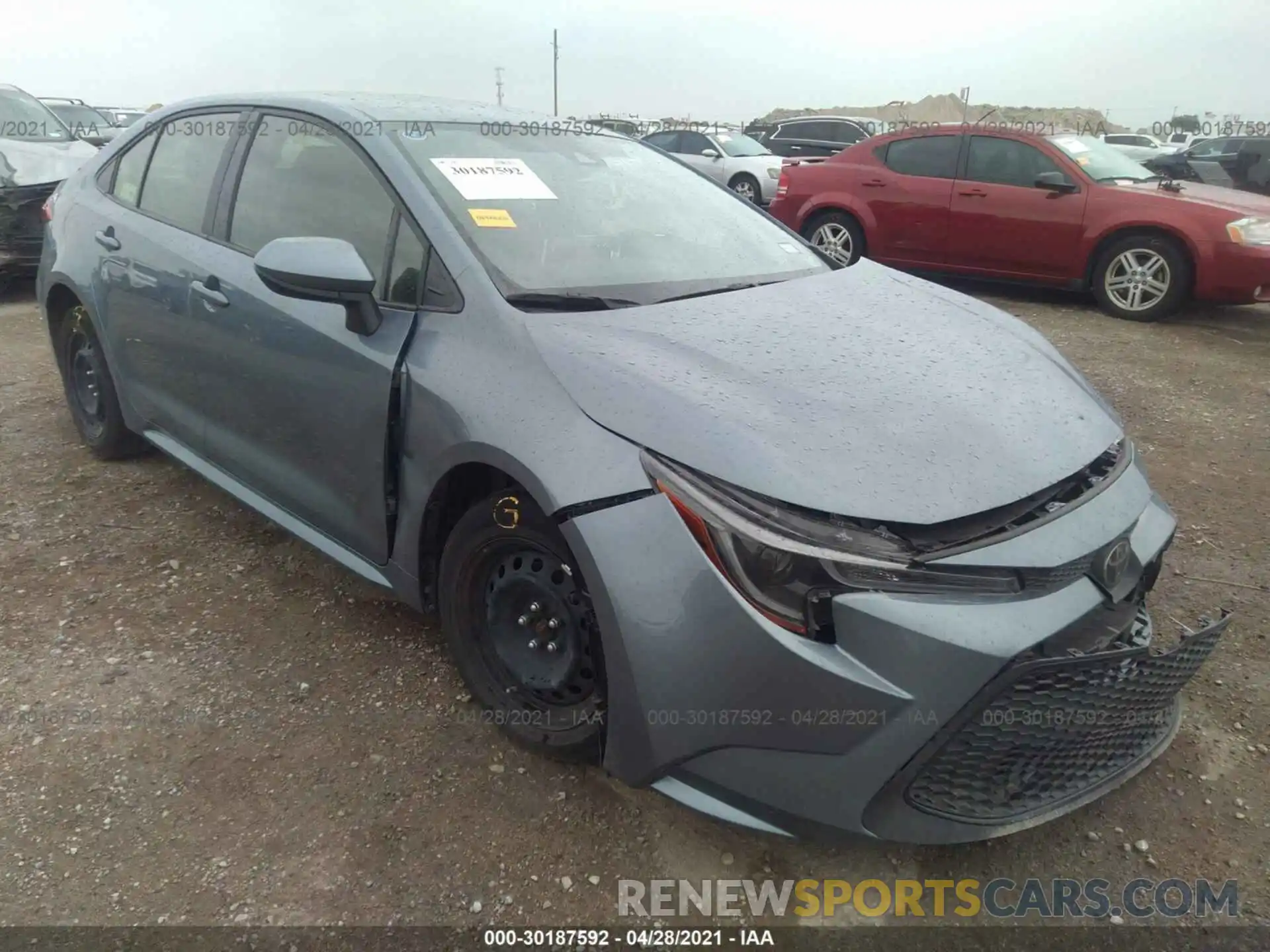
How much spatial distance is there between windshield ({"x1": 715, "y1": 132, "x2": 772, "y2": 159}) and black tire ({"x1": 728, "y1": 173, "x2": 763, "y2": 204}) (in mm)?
519

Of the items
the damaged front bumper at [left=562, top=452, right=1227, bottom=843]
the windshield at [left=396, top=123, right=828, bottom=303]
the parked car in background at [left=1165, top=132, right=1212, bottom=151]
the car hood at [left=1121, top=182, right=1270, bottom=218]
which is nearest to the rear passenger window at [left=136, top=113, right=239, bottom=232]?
the windshield at [left=396, top=123, right=828, bottom=303]

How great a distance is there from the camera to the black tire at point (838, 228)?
8.29 m

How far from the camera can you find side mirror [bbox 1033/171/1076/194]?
23.3 ft

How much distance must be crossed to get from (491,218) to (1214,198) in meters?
6.71

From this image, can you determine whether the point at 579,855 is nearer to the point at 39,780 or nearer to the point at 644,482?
the point at 644,482

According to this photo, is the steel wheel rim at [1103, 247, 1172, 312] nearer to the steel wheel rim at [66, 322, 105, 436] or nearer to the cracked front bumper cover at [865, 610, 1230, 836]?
the cracked front bumper cover at [865, 610, 1230, 836]

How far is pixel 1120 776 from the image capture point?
6.25ft

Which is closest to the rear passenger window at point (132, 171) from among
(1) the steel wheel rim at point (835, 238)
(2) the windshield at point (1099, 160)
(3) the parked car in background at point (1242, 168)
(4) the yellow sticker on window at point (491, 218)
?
(4) the yellow sticker on window at point (491, 218)

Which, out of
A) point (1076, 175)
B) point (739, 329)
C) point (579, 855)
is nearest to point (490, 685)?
point (579, 855)

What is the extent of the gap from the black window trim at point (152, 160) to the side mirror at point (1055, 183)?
6.27 metres

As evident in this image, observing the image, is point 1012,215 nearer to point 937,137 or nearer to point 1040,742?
point 937,137

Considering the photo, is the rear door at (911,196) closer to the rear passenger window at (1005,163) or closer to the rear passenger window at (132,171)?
the rear passenger window at (1005,163)

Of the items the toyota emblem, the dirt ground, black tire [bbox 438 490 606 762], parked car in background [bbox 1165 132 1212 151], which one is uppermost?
parked car in background [bbox 1165 132 1212 151]

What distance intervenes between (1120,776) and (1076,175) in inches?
257
